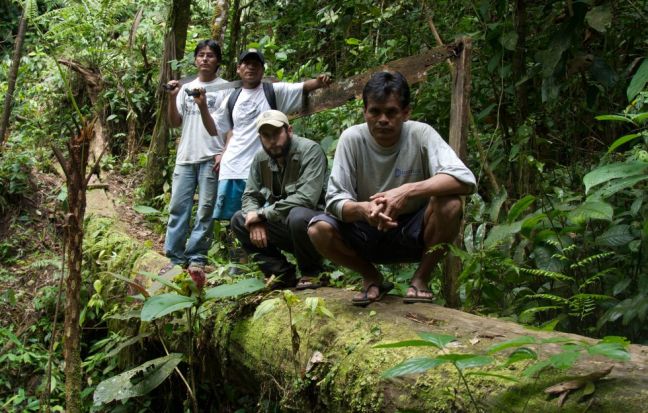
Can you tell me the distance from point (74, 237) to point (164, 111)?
557 centimetres

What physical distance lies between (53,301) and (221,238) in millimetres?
1789

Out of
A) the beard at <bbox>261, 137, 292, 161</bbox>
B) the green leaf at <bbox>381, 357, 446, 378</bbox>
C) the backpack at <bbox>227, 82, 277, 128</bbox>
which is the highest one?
the backpack at <bbox>227, 82, 277, 128</bbox>

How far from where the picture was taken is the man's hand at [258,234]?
4.60 metres

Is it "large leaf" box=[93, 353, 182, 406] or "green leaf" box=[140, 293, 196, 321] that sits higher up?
"green leaf" box=[140, 293, 196, 321]

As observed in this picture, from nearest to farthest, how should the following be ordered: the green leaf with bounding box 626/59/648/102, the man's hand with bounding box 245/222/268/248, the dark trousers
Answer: the green leaf with bounding box 626/59/648/102, the dark trousers, the man's hand with bounding box 245/222/268/248

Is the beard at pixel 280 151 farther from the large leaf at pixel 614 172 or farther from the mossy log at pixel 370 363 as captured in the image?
the large leaf at pixel 614 172

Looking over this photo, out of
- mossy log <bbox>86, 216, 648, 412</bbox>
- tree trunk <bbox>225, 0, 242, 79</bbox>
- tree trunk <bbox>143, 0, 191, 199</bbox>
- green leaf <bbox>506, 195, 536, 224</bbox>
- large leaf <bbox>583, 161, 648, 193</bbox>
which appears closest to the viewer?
mossy log <bbox>86, 216, 648, 412</bbox>

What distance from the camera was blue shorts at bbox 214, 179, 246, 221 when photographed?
18.7ft

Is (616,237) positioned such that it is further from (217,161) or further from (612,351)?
(217,161)

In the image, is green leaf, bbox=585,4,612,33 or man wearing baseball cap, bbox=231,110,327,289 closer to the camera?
green leaf, bbox=585,4,612,33

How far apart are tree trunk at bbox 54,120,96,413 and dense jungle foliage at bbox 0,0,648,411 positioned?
0.34ft

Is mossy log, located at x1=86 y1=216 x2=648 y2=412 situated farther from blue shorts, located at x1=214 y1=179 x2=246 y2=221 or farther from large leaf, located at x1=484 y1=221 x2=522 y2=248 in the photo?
blue shorts, located at x1=214 y1=179 x2=246 y2=221

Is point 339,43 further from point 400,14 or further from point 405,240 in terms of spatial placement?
point 405,240

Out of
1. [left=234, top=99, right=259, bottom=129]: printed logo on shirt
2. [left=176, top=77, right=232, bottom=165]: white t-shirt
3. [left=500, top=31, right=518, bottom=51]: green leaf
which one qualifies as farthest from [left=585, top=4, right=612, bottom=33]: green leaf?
[left=176, top=77, right=232, bottom=165]: white t-shirt
